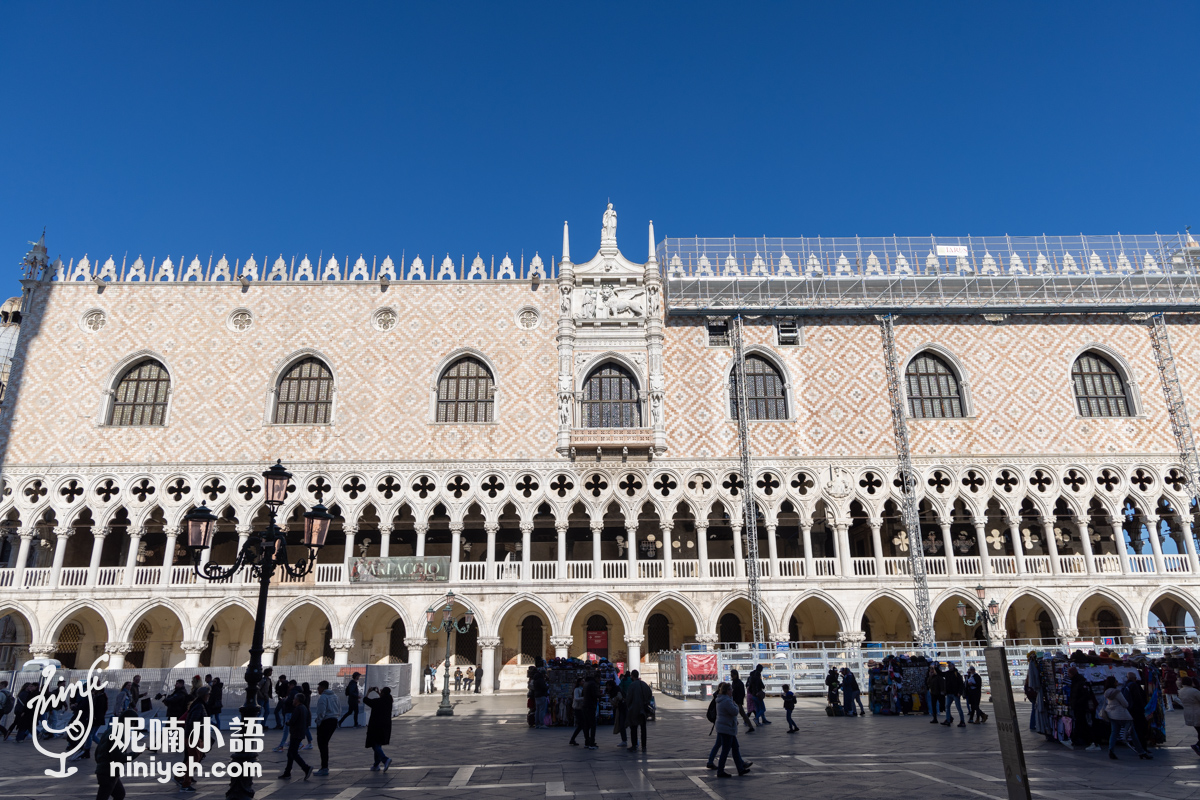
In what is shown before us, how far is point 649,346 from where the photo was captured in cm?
2620

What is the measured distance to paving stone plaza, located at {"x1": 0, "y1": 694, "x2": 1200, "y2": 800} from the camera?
7.57 metres

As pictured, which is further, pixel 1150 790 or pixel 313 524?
pixel 313 524

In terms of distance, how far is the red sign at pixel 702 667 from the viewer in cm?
1928

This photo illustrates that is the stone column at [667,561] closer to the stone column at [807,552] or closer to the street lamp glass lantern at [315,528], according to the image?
the stone column at [807,552]

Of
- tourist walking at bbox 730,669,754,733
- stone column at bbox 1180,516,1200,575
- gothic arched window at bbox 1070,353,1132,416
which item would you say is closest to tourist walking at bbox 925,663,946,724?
tourist walking at bbox 730,669,754,733

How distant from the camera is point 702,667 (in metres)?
19.4

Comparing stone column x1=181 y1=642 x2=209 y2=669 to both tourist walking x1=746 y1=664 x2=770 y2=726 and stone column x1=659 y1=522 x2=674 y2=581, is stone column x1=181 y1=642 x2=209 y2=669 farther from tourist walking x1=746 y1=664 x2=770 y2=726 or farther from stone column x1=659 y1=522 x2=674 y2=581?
tourist walking x1=746 y1=664 x2=770 y2=726

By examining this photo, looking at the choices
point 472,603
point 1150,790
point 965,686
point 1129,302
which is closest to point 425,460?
point 472,603

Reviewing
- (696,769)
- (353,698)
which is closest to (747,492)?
(353,698)

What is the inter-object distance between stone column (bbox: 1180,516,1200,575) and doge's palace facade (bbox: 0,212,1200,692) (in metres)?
0.08

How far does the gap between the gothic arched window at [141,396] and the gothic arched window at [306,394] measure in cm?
372

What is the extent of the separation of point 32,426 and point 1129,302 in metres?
36.2

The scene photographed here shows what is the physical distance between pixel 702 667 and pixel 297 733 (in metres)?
12.5

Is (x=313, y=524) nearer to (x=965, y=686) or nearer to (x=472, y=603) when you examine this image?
(x=965, y=686)
